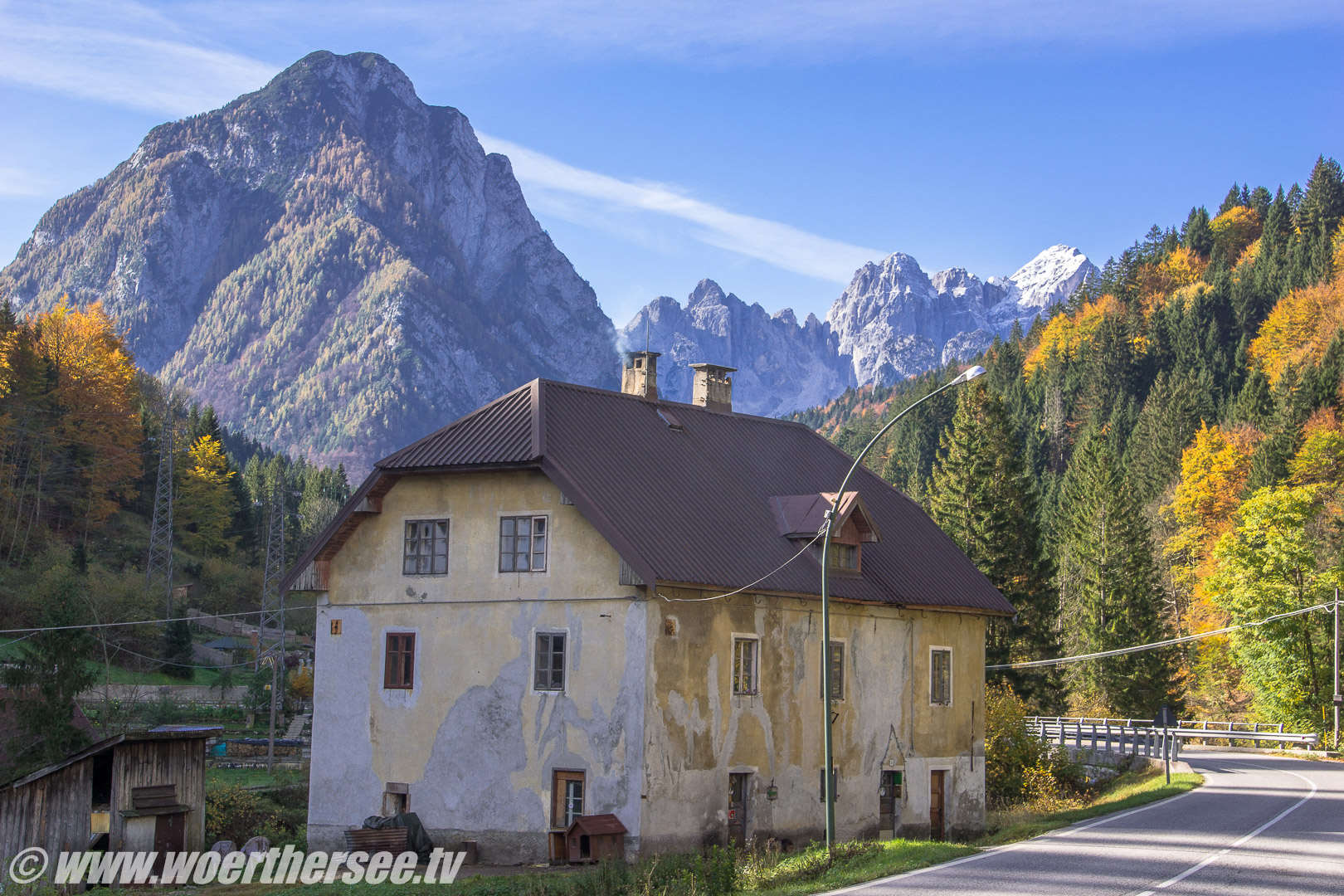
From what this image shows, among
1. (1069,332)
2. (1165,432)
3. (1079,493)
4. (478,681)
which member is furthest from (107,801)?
(1069,332)

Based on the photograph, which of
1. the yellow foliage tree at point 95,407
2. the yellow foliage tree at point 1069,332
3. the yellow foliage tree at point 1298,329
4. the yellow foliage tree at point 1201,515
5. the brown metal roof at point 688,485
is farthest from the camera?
the yellow foliage tree at point 1069,332

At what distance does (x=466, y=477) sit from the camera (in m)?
29.2

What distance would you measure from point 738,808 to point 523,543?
7516 mm

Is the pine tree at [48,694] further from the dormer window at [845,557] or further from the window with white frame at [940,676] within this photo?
the window with white frame at [940,676]

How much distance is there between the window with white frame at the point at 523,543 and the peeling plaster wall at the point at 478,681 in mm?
176

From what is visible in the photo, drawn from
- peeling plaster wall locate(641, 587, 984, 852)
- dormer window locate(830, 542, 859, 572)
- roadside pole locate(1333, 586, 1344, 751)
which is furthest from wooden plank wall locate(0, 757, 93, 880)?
roadside pole locate(1333, 586, 1344, 751)

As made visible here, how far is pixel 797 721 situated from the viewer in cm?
2973

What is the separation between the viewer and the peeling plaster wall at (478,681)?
1054 inches

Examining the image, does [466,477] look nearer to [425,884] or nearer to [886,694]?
[425,884]

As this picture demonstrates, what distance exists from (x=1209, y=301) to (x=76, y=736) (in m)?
116

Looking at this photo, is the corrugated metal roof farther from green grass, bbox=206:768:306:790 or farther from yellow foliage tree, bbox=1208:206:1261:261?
yellow foliage tree, bbox=1208:206:1261:261

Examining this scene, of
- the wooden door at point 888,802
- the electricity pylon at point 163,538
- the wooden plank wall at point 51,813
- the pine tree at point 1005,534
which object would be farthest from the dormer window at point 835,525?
the electricity pylon at point 163,538

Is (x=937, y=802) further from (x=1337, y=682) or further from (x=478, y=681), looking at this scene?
(x=1337, y=682)

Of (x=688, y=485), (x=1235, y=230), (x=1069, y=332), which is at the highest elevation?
(x=1235, y=230)
